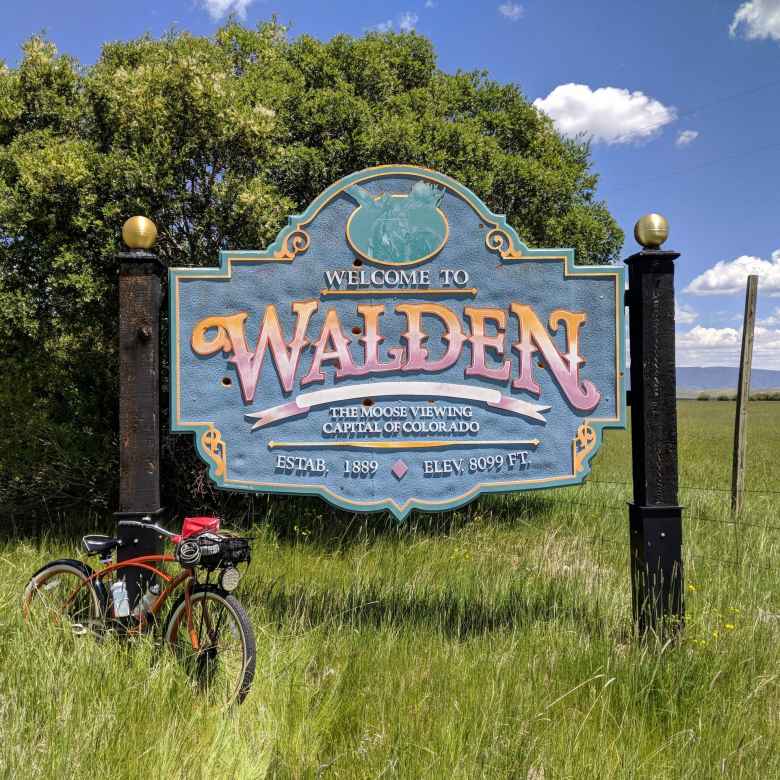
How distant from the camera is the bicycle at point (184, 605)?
9.84 feet

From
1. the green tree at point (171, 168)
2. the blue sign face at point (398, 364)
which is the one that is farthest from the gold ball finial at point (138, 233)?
the green tree at point (171, 168)

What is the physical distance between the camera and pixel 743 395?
7219mm

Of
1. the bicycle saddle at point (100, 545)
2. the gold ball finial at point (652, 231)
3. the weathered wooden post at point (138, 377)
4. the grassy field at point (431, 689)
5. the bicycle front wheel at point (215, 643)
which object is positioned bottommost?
the grassy field at point (431, 689)

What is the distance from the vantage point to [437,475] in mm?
3764

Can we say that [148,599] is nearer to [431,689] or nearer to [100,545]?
[100,545]

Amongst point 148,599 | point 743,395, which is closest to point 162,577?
point 148,599

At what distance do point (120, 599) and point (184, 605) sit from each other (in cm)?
60

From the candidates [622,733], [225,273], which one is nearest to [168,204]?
[225,273]

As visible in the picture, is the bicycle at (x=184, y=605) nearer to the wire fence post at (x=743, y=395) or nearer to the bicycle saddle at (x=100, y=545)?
the bicycle saddle at (x=100, y=545)

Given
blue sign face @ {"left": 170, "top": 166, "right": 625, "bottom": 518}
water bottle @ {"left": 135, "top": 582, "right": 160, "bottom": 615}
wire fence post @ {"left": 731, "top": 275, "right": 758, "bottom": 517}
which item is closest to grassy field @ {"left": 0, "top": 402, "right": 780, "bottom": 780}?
water bottle @ {"left": 135, "top": 582, "right": 160, "bottom": 615}

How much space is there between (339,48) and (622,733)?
7.61 metres

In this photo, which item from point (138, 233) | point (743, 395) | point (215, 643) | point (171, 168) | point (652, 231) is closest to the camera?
point (215, 643)

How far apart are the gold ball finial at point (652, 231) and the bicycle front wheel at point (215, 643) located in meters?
2.89

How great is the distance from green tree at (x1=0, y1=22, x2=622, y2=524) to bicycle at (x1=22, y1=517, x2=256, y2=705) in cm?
305
